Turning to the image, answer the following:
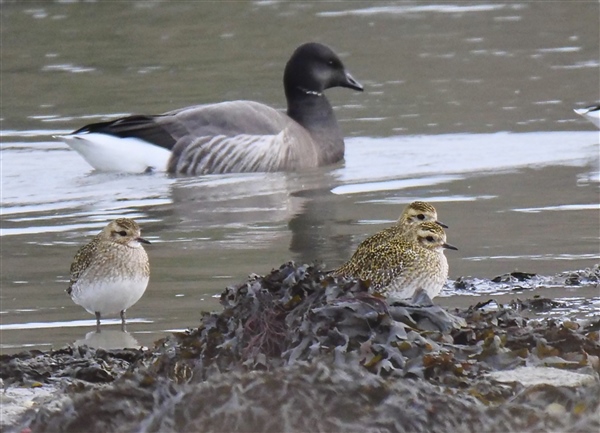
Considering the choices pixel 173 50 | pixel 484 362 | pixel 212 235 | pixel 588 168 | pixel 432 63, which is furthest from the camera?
→ pixel 173 50

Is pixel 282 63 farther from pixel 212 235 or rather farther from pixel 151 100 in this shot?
pixel 212 235

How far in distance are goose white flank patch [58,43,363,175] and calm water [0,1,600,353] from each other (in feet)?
0.89

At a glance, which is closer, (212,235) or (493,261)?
(493,261)

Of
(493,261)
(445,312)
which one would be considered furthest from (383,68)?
(445,312)

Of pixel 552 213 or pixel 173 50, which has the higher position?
pixel 173 50

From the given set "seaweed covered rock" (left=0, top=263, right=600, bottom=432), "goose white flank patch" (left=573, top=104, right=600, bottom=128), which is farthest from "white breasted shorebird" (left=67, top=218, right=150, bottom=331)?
"goose white flank patch" (left=573, top=104, right=600, bottom=128)

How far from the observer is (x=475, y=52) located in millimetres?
19562

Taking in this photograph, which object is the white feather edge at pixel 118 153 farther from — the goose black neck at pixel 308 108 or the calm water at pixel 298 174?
the goose black neck at pixel 308 108

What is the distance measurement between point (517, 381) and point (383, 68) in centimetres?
1427

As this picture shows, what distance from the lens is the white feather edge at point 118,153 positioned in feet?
44.5

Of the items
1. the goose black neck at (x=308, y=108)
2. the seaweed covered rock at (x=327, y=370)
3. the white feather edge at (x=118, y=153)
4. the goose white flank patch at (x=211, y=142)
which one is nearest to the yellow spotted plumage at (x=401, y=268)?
the seaweed covered rock at (x=327, y=370)

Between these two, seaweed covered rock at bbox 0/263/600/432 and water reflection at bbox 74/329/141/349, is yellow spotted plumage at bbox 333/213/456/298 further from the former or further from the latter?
water reflection at bbox 74/329/141/349

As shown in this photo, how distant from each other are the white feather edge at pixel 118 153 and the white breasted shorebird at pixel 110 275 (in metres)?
5.50

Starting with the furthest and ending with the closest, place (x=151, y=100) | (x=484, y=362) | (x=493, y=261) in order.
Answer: (x=151, y=100) → (x=493, y=261) → (x=484, y=362)
